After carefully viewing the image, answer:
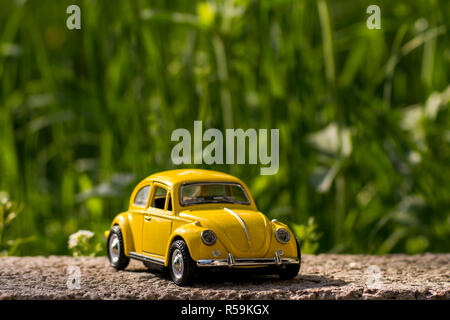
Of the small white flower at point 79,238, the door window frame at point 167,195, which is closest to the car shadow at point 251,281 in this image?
the door window frame at point 167,195

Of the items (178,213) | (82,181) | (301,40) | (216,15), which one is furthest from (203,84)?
(178,213)

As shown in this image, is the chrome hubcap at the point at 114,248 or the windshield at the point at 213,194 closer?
the windshield at the point at 213,194

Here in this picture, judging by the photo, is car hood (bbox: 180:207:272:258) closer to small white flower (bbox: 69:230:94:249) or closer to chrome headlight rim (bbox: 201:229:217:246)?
chrome headlight rim (bbox: 201:229:217:246)

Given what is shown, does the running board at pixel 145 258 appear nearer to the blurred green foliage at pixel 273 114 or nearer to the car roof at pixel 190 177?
the car roof at pixel 190 177

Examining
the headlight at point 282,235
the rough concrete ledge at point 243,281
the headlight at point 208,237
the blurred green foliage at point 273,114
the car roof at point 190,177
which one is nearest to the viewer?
the rough concrete ledge at point 243,281

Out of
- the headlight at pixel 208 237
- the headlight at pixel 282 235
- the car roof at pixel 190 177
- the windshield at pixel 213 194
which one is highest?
the car roof at pixel 190 177

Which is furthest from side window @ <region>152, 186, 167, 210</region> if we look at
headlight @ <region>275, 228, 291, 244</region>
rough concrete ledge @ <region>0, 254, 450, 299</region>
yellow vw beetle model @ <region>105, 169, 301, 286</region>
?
headlight @ <region>275, 228, 291, 244</region>
